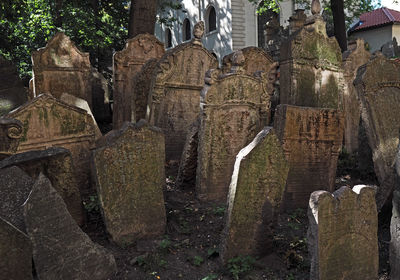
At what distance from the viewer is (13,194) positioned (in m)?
3.12

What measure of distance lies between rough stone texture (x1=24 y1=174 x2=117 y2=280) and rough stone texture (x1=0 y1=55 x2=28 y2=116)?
5217 mm

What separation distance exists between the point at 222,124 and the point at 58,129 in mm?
2293

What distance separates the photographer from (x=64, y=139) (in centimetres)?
533

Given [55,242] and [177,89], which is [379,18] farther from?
[55,242]

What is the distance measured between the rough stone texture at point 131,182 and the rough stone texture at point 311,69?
266 centimetres

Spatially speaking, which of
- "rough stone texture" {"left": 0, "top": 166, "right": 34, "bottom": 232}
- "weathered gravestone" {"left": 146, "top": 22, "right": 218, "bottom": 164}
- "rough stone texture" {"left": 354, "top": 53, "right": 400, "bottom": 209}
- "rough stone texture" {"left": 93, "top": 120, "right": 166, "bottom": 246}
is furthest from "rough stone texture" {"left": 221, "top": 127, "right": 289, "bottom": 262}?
"weathered gravestone" {"left": 146, "top": 22, "right": 218, "bottom": 164}

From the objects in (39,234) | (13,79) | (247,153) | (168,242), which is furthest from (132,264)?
(13,79)

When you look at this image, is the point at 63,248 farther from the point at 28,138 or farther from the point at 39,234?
the point at 28,138

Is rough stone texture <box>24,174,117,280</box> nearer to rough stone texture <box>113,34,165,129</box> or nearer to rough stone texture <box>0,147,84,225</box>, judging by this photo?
rough stone texture <box>0,147,84,225</box>

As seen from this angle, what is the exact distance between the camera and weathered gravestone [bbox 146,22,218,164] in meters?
6.52

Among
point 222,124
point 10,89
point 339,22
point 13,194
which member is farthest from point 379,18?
point 13,194

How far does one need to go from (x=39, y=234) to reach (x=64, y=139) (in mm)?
2571

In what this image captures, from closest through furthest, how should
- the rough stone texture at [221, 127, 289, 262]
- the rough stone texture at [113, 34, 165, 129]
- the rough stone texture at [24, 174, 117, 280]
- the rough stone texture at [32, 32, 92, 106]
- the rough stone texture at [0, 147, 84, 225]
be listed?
the rough stone texture at [24, 174, 117, 280]
the rough stone texture at [221, 127, 289, 262]
the rough stone texture at [0, 147, 84, 225]
the rough stone texture at [32, 32, 92, 106]
the rough stone texture at [113, 34, 165, 129]

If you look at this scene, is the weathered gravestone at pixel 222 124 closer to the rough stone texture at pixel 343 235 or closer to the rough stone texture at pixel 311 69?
the rough stone texture at pixel 311 69
